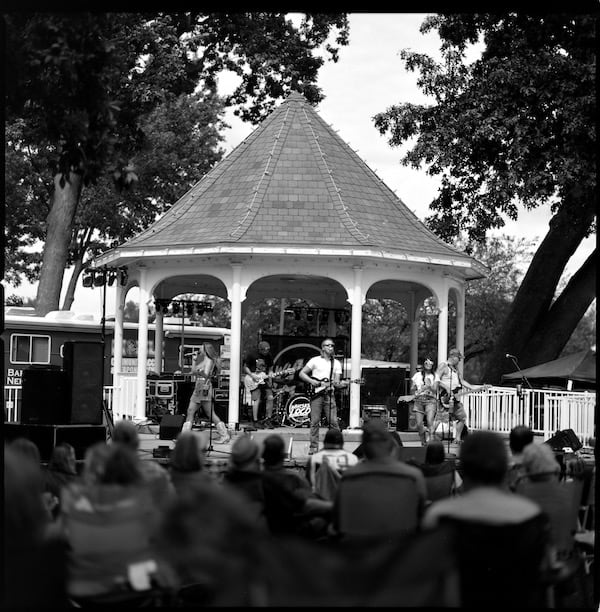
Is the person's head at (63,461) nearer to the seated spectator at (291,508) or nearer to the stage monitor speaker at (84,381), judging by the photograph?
the seated spectator at (291,508)

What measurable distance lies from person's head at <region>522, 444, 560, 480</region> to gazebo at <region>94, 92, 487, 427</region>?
11946 mm

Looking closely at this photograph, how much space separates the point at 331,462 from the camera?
27.2 ft

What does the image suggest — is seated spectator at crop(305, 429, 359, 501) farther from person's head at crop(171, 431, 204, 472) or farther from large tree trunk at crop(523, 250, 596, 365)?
large tree trunk at crop(523, 250, 596, 365)

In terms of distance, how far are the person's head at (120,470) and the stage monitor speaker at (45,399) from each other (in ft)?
25.3

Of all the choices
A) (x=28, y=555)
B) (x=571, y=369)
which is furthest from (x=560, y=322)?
(x=28, y=555)

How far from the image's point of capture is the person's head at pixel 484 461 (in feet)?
17.7

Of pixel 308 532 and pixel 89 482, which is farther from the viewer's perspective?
pixel 308 532

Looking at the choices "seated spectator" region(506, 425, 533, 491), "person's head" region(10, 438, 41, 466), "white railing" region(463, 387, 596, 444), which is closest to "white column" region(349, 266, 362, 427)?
"white railing" region(463, 387, 596, 444)

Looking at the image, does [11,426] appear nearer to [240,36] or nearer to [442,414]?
[442,414]

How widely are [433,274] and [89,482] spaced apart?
50.9 feet

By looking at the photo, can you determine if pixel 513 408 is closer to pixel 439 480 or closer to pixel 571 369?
pixel 571 369

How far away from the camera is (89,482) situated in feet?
19.6

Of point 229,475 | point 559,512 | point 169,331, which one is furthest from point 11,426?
point 169,331

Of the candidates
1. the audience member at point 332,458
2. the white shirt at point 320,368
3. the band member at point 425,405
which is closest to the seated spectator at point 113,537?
the audience member at point 332,458
